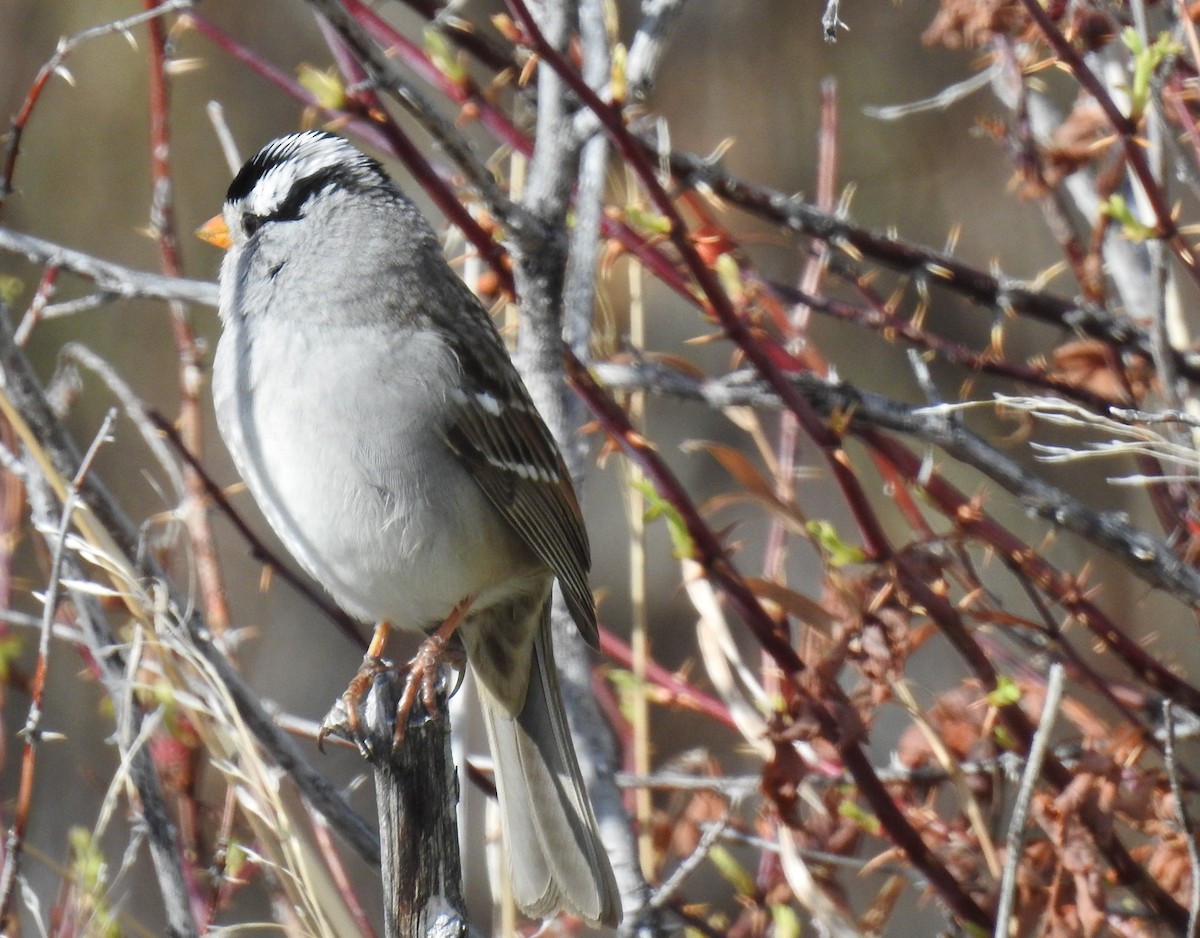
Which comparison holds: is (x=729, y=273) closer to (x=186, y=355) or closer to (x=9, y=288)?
(x=186, y=355)

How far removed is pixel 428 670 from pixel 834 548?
0.60m

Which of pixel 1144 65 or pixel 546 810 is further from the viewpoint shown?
pixel 546 810

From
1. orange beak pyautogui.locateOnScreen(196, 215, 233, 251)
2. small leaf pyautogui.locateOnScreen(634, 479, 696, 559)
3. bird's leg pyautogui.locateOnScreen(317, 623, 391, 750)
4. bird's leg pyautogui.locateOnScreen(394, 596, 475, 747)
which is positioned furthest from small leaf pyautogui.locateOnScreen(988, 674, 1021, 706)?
orange beak pyautogui.locateOnScreen(196, 215, 233, 251)

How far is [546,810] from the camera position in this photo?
83.0 inches

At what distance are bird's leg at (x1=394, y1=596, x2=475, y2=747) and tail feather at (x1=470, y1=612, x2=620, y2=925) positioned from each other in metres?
0.13

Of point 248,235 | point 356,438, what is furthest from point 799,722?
point 248,235

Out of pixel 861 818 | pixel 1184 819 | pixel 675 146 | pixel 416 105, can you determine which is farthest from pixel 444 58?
pixel 675 146

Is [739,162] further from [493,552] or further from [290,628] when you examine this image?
[493,552]

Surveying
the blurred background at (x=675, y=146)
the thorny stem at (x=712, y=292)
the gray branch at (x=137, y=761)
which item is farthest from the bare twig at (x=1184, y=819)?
the blurred background at (x=675, y=146)

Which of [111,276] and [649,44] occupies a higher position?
[649,44]

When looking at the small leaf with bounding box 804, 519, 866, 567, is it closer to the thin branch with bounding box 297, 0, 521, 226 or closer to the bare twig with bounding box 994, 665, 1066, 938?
the bare twig with bounding box 994, 665, 1066, 938

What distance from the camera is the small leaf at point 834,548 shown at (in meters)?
1.84

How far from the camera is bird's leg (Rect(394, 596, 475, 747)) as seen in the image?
5.70ft

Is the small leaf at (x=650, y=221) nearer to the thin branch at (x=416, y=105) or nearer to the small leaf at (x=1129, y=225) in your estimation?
the thin branch at (x=416, y=105)
